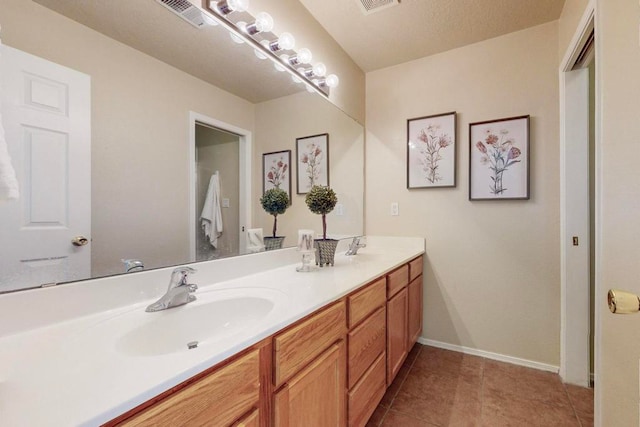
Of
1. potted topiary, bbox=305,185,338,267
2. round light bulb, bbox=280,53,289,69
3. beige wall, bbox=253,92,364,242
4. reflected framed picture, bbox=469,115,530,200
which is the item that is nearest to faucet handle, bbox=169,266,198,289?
beige wall, bbox=253,92,364,242

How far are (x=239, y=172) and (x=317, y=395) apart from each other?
1026 mm

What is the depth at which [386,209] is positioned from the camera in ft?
8.04

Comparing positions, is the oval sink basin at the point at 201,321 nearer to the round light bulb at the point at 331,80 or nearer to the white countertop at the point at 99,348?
the white countertop at the point at 99,348

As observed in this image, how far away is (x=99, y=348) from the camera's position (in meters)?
0.65

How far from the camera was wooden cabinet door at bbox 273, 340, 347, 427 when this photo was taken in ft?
2.73

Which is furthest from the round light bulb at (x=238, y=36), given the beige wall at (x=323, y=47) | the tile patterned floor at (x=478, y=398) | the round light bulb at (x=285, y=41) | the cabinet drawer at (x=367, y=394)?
the tile patterned floor at (x=478, y=398)

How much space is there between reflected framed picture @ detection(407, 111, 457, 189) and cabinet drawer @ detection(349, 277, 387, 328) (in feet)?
3.58

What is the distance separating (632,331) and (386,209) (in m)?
1.74

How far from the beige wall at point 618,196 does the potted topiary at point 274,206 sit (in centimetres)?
140

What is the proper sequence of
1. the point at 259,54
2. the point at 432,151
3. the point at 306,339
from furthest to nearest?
the point at 432,151 → the point at 259,54 → the point at 306,339

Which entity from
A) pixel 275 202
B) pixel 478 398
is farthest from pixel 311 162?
pixel 478 398

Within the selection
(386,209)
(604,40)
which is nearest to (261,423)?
(604,40)

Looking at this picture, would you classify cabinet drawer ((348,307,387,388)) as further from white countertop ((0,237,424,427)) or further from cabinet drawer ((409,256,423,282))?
cabinet drawer ((409,256,423,282))

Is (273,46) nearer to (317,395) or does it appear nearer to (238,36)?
(238,36)
